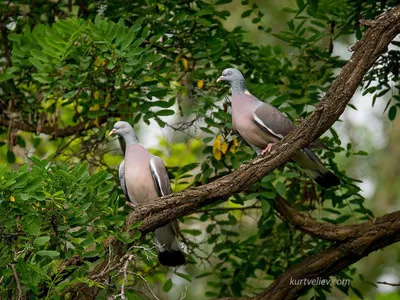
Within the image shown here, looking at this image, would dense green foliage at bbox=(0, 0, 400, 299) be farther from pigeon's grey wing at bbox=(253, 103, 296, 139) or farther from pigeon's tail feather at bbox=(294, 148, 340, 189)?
pigeon's grey wing at bbox=(253, 103, 296, 139)

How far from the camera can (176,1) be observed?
25.3ft

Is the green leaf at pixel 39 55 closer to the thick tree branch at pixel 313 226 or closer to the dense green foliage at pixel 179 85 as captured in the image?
the dense green foliage at pixel 179 85

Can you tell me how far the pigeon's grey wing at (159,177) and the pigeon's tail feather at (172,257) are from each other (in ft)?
1.89

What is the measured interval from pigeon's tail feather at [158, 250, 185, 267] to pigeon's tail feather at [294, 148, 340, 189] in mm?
1285

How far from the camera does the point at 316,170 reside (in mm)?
6629

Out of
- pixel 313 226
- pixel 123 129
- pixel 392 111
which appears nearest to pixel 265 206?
pixel 313 226

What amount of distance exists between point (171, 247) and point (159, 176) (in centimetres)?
69

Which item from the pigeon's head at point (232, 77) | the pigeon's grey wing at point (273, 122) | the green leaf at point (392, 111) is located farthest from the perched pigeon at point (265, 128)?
the green leaf at point (392, 111)

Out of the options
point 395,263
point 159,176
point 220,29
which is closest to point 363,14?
point 220,29

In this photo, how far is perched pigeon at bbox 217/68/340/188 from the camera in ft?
21.4

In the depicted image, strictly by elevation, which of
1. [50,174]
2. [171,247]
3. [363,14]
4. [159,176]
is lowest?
[171,247]

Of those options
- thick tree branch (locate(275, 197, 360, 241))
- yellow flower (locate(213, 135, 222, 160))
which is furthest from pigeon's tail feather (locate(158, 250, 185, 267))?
thick tree branch (locate(275, 197, 360, 241))

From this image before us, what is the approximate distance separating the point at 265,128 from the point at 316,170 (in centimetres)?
53

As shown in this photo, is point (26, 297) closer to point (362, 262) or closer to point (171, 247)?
point (171, 247)
